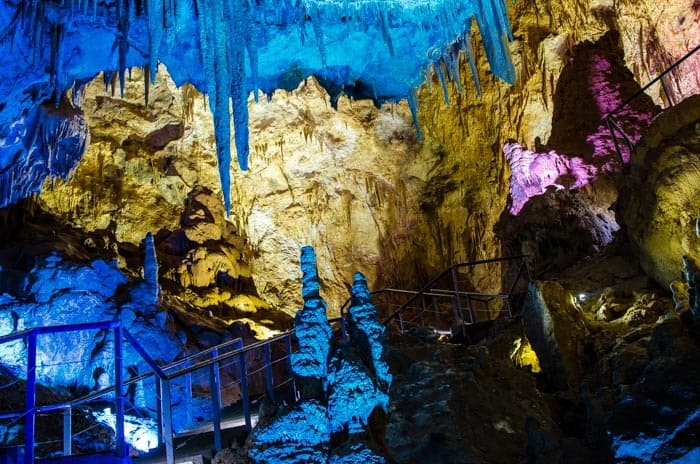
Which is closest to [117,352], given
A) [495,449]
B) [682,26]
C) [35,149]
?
[495,449]

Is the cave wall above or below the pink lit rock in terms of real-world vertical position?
above

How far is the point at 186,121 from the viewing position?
589 inches

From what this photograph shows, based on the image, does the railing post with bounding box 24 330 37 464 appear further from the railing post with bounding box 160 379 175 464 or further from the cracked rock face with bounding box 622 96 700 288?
the cracked rock face with bounding box 622 96 700 288

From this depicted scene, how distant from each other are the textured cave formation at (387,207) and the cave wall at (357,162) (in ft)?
0.18

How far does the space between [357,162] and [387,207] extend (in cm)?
146

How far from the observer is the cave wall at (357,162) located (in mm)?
13219

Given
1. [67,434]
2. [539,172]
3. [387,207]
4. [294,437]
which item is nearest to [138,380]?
[67,434]

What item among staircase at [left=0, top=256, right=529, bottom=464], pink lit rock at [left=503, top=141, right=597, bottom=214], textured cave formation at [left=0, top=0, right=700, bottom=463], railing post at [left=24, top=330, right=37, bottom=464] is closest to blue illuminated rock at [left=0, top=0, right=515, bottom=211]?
textured cave formation at [left=0, top=0, right=700, bottom=463]

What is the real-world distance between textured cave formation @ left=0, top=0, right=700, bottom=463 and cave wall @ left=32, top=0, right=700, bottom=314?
0.18ft

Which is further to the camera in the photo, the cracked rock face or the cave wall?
the cave wall

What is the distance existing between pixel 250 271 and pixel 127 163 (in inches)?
159

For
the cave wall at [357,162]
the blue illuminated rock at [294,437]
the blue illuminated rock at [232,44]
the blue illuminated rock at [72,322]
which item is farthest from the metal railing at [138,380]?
the cave wall at [357,162]

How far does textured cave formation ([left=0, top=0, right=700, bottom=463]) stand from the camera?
4.92 m

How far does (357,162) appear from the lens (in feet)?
51.5
